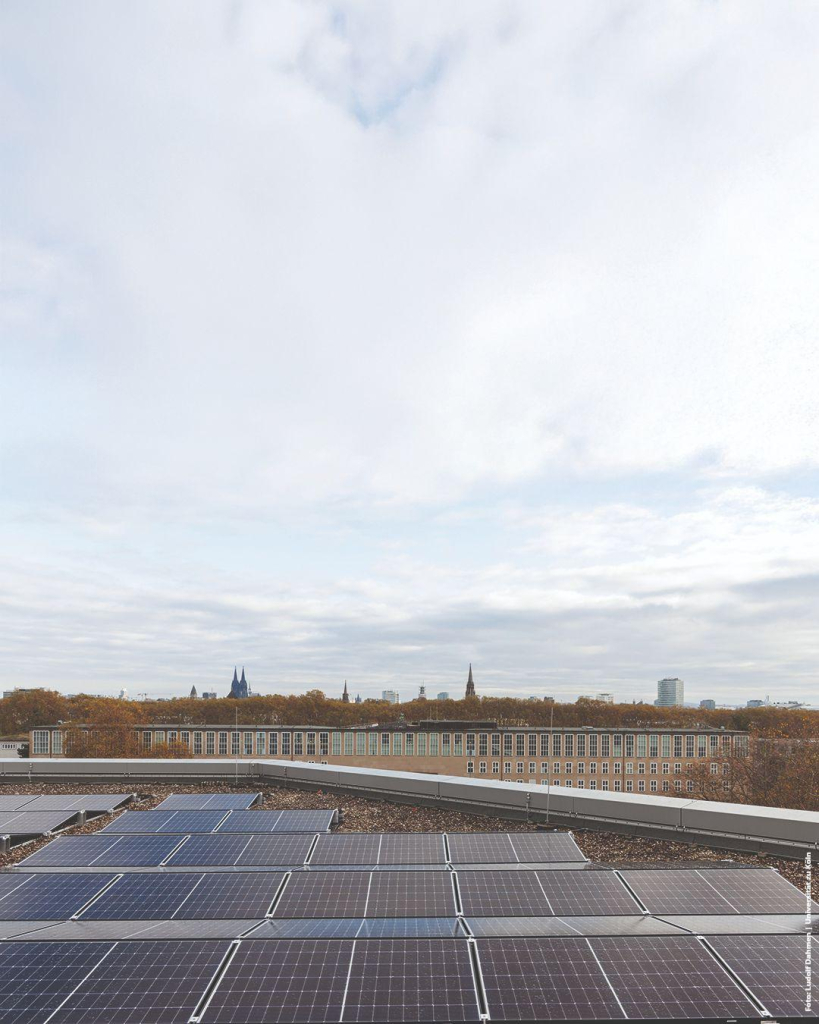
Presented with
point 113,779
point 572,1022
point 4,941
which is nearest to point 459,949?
point 572,1022

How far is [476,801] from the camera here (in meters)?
20.2

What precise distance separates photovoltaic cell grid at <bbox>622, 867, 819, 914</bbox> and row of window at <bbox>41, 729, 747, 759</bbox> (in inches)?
3553

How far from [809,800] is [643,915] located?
51.5m

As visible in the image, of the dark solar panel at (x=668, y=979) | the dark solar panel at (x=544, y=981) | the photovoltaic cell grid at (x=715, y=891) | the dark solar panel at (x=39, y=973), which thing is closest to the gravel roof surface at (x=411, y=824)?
the photovoltaic cell grid at (x=715, y=891)

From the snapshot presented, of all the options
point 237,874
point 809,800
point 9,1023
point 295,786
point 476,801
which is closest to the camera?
point 9,1023

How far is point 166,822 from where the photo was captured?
58.3 feet

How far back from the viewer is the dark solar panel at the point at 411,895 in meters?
11.1

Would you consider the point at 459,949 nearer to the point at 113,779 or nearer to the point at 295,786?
the point at 295,786

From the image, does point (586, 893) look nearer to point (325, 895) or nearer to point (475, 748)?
point (325, 895)

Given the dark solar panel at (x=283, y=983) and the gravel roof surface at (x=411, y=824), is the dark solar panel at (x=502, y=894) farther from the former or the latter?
the gravel roof surface at (x=411, y=824)

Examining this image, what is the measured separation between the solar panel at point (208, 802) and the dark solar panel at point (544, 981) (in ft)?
40.0

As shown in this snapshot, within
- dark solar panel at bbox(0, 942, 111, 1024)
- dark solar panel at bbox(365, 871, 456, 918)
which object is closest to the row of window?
dark solar panel at bbox(365, 871, 456, 918)

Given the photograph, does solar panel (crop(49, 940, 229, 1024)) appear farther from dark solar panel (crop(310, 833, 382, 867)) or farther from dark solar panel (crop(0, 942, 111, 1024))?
dark solar panel (crop(310, 833, 382, 867))

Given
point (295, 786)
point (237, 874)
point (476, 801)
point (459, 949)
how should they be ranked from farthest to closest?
point (295, 786) → point (476, 801) → point (237, 874) → point (459, 949)
